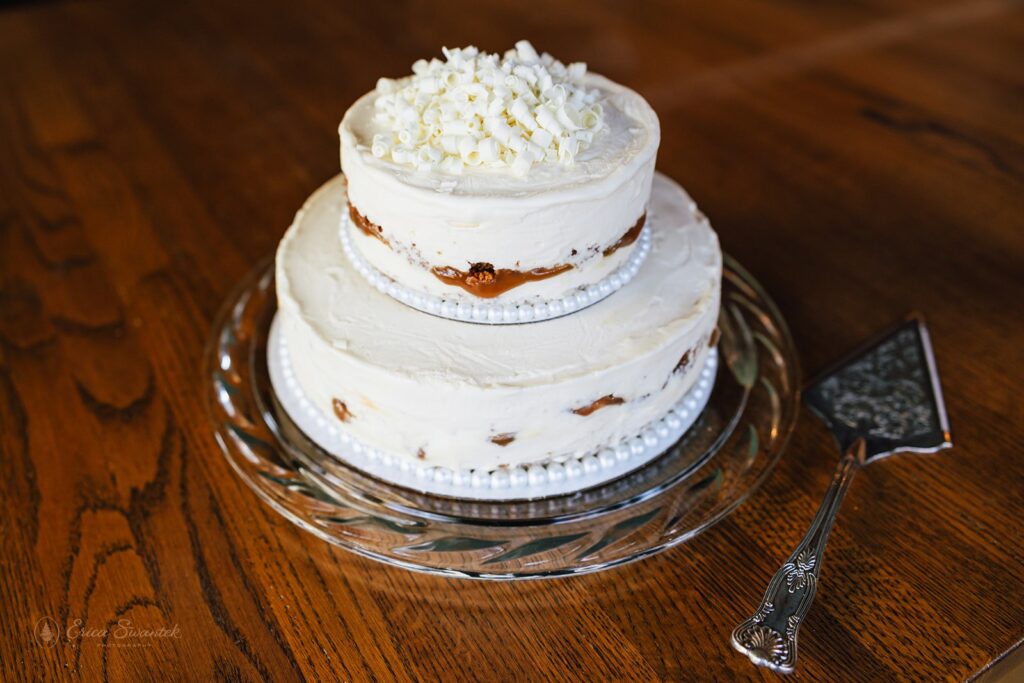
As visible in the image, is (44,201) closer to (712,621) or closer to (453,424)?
(453,424)

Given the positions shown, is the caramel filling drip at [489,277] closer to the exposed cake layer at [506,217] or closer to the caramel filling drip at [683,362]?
the exposed cake layer at [506,217]

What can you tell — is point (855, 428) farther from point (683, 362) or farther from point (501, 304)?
point (501, 304)


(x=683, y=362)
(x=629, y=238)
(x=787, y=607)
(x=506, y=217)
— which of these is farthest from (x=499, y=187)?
(x=787, y=607)

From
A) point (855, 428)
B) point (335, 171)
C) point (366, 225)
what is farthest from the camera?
point (335, 171)

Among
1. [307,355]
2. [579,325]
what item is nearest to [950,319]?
[579,325]

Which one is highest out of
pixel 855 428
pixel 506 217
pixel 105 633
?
pixel 506 217

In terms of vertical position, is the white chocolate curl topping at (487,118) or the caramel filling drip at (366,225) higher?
the white chocolate curl topping at (487,118)

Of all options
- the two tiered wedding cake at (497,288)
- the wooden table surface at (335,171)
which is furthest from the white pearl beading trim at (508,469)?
the wooden table surface at (335,171)
